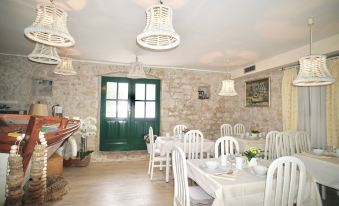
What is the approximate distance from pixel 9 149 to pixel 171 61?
12.7 ft

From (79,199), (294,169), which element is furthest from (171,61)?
(294,169)

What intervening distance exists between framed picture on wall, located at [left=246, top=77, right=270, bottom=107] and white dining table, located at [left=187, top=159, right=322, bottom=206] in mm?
3224

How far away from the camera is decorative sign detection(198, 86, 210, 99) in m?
5.89

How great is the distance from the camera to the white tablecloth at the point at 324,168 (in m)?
2.30

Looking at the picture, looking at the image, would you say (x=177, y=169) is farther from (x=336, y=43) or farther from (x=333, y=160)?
(x=336, y=43)

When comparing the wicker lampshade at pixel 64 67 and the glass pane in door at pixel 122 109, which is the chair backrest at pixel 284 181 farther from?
the glass pane in door at pixel 122 109

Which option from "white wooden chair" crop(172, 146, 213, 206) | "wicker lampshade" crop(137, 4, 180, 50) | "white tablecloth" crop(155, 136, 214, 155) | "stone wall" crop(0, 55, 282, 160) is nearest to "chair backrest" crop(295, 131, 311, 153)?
"stone wall" crop(0, 55, 282, 160)

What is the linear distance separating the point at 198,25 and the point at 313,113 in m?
2.91

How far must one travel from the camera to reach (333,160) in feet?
8.07

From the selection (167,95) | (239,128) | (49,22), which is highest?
(49,22)

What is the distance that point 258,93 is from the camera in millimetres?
5129

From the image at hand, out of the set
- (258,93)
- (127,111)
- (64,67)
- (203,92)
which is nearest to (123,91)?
(127,111)

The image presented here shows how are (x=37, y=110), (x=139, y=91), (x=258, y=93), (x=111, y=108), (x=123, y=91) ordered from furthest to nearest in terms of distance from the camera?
(x=139, y=91), (x=123, y=91), (x=111, y=108), (x=258, y=93), (x=37, y=110)

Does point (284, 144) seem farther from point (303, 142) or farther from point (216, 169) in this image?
point (216, 169)
